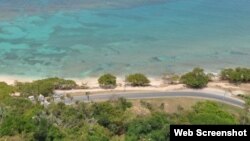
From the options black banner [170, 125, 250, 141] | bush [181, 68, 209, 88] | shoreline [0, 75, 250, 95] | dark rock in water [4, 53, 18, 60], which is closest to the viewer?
black banner [170, 125, 250, 141]

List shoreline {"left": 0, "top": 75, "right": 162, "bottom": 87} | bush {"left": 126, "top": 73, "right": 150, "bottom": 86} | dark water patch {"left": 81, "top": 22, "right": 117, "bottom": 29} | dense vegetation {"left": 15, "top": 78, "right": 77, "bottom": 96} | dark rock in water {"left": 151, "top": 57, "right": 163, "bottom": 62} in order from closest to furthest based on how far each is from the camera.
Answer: dense vegetation {"left": 15, "top": 78, "right": 77, "bottom": 96}
bush {"left": 126, "top": 73, "right": 150, "bottom": 86}
shoreline {"left": 0, "top": 75, "right": 162, "bottom": 87}
dark rock in water {"left": 151, "top": 57, "right": 163, "bottom": 62}
dark water patch {"left": 81, "top": 22, "right": 117, "bottom": 29}

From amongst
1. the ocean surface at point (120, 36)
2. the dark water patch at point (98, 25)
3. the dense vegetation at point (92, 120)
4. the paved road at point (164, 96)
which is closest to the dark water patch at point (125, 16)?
the ocean surface at point (120, 36)

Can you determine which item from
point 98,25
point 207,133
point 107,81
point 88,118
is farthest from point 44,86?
point 207,133

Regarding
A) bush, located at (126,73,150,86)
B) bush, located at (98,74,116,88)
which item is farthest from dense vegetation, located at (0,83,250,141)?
bush, located at (126,73,150,86)

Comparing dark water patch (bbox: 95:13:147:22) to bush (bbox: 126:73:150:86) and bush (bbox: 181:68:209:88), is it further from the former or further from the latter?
bush (bbox: 181:68:209:88)

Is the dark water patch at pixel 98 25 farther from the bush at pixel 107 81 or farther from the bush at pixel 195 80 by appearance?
the bush at pixel 195 80

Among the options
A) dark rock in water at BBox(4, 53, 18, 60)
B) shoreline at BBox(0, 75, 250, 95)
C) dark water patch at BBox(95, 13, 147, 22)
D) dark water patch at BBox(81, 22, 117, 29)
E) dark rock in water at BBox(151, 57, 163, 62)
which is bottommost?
shoreline at BBox(0, 75, 250, 95)
